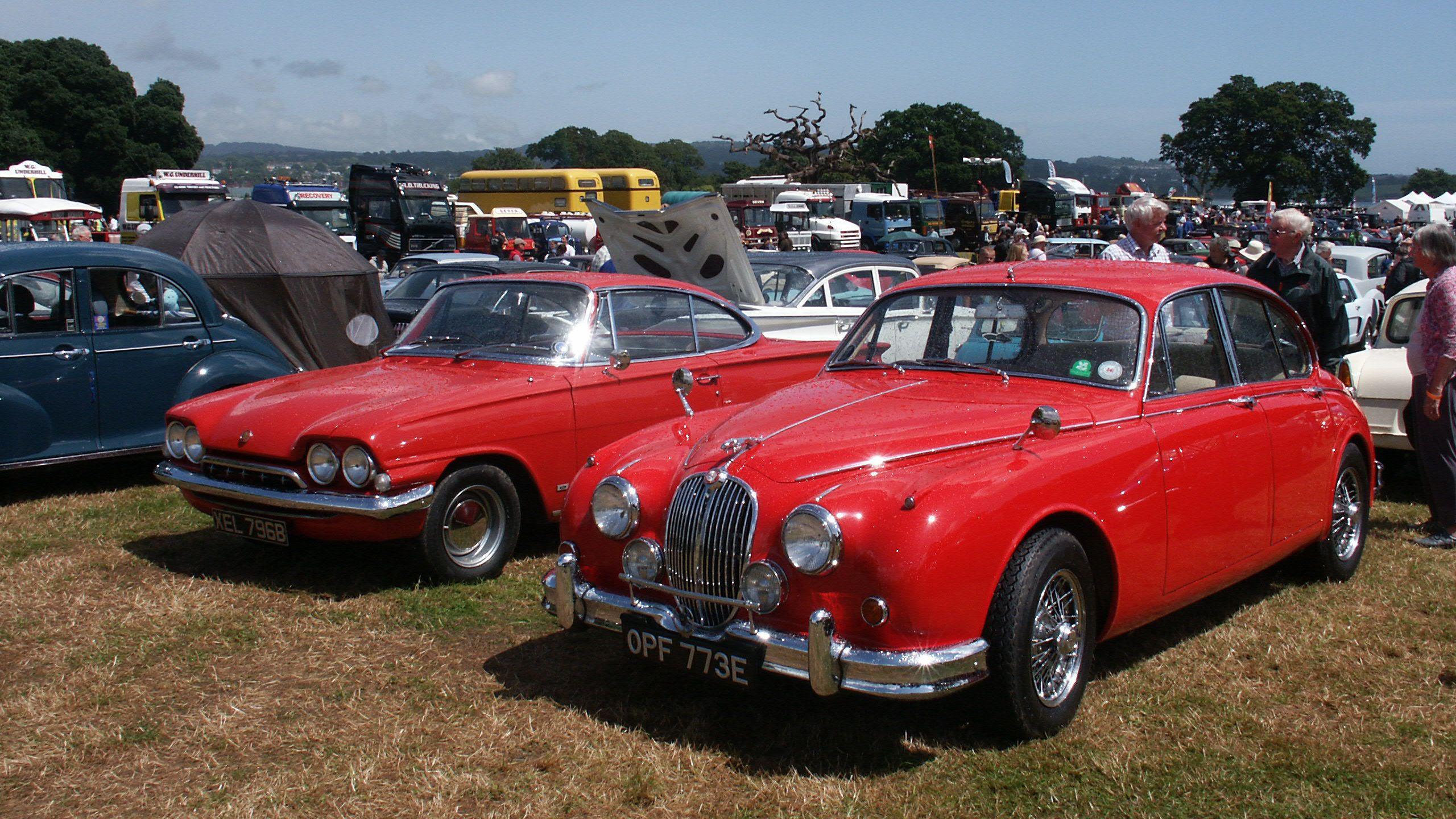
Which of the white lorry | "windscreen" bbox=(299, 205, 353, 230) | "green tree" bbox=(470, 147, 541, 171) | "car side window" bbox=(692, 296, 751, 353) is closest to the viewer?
"car side window" bbox=(692, 296, 751, 353)

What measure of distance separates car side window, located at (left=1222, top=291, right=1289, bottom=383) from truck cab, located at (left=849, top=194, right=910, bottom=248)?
38476 mm

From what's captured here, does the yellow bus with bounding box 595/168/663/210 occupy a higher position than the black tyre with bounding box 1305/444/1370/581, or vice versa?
the yellow bus with bounding box 595/168/663/210

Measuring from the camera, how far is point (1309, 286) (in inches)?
269

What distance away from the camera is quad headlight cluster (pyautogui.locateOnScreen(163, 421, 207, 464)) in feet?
19.4

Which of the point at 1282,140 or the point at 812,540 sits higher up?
the point at 1282,140

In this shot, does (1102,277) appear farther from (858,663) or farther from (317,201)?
(317,201)

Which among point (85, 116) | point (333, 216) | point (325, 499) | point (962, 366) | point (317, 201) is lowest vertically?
point (325, 499)

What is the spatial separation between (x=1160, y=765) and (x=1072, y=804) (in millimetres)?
454

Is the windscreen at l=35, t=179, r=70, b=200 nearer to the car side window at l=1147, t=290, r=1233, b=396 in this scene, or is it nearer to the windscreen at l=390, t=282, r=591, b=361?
the windscreen at l=390, t=282, r=591, b=361

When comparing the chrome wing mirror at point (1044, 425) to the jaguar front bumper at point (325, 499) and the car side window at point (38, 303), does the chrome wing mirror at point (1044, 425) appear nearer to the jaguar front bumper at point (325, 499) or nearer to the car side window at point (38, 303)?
the jaguar front bumper at point (325, 499)

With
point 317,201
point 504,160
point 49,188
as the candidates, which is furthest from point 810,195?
point 504,160

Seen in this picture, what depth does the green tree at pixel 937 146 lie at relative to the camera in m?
86.6

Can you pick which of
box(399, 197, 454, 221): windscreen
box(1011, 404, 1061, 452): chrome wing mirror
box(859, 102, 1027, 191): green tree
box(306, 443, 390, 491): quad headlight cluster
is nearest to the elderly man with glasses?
box(1011, 404, 1061, 452): chrome wing mirror

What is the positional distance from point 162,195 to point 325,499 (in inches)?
1345
